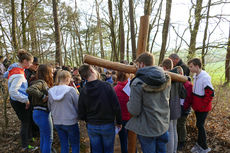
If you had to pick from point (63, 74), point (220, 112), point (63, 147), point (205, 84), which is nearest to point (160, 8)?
point (220, 112)

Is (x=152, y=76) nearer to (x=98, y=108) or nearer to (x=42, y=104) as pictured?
(x=98, y=108)

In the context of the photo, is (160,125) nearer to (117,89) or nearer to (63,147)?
(117,89)

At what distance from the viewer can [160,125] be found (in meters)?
1.94

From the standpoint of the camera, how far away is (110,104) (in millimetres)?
2281

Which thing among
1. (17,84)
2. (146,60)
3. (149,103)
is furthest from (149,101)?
(17,84)

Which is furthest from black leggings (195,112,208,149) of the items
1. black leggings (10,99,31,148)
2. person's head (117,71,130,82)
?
black leggings (10,99,31,148)

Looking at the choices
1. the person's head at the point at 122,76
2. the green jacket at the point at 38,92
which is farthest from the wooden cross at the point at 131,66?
the green jacket at the point at 38,92

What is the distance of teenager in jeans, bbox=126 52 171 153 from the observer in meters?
1.81

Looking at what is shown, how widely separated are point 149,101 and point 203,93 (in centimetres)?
176

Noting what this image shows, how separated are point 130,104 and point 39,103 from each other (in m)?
1.74

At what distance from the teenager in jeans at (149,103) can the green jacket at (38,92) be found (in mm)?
1624

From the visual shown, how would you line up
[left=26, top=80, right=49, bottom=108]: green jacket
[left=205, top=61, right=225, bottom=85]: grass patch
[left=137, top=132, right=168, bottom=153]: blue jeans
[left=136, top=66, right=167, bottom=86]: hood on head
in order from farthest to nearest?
[left=205, top=61, right=225, bottom=85]: grass patch
[left=26, top=80, right=49, bottom=108]: green jacket
[left=137, top=132, right=168, bottom=153]: blue jeans
[left=136, top=66, right=167, bottom=86]: hood on head

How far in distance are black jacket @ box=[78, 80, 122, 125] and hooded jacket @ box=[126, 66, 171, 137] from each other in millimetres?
412

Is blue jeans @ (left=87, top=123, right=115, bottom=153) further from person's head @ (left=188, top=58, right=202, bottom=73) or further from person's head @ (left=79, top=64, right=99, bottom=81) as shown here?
person's head @ (left=188, top=58, right=202, bottom=73)
